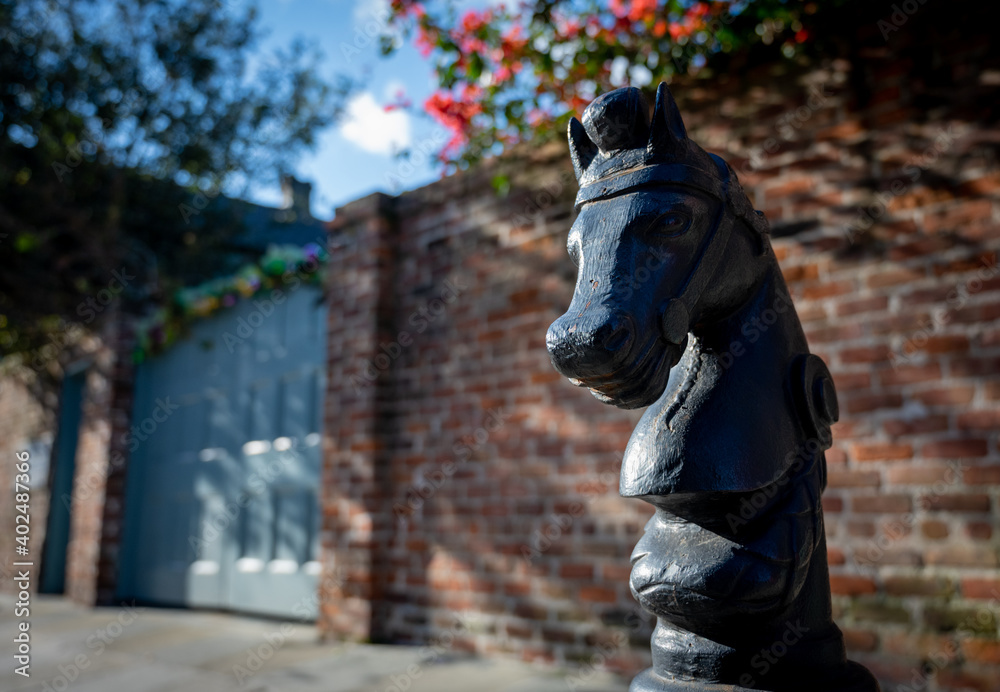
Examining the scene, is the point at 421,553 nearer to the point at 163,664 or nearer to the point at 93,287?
the point at 163,664

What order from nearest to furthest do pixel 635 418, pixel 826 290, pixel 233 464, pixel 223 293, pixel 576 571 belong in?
pixel 826 290 < pixel 635 418 < pixel 576 571 < pixel 233 464 < pixel 223 293

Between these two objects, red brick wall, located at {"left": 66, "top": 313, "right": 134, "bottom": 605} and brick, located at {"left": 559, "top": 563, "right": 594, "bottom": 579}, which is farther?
red brick wall, located at {"left": 66, "top": 313, "right": 134, "bottom": 605}

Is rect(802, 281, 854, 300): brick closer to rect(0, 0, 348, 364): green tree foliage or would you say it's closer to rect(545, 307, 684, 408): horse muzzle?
rect(545, 307, 684, 408): horse muzzle

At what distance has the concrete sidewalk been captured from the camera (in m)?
3.18

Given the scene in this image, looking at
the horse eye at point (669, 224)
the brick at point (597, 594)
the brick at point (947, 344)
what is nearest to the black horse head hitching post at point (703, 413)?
the horse eye at point (669, 224)

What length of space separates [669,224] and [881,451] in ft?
6.05

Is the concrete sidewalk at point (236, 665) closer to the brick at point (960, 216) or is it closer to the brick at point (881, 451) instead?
the brick at point (881, 451)

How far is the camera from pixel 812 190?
2.82 meters

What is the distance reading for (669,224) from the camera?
1.14 m

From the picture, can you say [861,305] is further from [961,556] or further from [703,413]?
[703,413]

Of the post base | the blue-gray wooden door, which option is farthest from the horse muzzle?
the blue-gray wooden door

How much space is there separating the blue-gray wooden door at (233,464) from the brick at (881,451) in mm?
3387

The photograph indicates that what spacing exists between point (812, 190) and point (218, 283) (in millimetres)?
4743

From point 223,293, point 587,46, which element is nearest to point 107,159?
point 223,293
